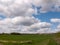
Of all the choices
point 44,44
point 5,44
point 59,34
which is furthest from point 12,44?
point 59,34

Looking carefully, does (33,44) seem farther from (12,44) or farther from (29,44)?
(12,44)

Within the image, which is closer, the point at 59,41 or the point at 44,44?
the point at 44,44

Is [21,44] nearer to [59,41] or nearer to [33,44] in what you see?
[33,44]

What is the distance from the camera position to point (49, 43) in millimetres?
53438

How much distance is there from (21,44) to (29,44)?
2375 mm

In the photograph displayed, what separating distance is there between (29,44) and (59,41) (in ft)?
29.3

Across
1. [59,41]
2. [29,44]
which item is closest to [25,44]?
[29,44]

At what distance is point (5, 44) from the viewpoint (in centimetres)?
5953

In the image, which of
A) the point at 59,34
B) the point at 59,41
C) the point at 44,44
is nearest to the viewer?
the point at 44,44

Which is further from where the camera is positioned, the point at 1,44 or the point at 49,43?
the point at 1,44

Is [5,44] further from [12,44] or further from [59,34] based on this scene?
[59,34]

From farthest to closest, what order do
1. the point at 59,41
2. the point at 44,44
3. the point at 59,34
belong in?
the point at 59,34
the point at 59,41
the point at 44,44

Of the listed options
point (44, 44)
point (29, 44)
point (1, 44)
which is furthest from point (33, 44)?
point (1, 44)

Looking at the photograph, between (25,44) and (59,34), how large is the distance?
44.9ft
